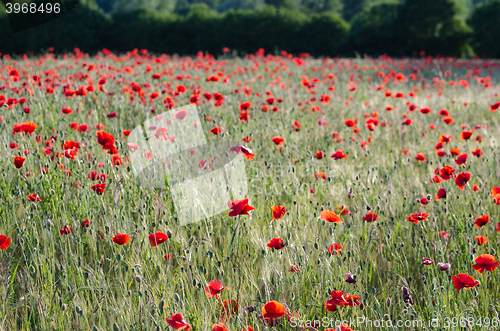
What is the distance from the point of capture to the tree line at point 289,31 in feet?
53.1

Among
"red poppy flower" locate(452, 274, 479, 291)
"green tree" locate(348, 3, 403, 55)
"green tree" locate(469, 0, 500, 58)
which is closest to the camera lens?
"red poppy flower" locate(452, 274, 479, 291)

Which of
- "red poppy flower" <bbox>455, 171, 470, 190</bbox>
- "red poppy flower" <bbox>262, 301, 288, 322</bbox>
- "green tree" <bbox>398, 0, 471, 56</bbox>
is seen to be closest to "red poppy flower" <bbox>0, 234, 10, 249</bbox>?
"red poppy flower" <bbox>262, 301, 288, 322</bbox>

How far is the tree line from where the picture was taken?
53.1 feet

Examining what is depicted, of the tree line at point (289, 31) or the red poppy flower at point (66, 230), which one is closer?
the red poppy flower at point (66, 230)

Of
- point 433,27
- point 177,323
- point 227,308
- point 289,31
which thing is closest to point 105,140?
point 227,308

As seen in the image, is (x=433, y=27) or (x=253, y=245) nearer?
(x=253, y=245)

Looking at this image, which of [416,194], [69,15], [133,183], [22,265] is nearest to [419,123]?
[416,194]

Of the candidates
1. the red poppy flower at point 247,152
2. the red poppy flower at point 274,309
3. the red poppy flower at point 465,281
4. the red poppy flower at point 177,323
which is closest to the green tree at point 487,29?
the red poppy flower at point 247,152

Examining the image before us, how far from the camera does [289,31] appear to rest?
16750mm

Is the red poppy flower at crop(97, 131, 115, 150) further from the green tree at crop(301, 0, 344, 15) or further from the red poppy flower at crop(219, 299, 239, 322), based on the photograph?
the green tree at crop(301, 0, 344, 15)

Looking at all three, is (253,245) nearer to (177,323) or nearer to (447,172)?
(177,323)

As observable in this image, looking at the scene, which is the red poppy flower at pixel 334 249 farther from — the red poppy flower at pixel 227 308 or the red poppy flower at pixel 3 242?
the red poppy flower at pixel 3 242

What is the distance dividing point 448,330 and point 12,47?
2115 centimetres

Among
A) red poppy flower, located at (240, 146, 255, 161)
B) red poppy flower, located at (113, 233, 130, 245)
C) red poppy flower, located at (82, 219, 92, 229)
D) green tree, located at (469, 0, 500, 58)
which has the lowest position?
red poppy flower, located at (82, 219, 92, 229)
